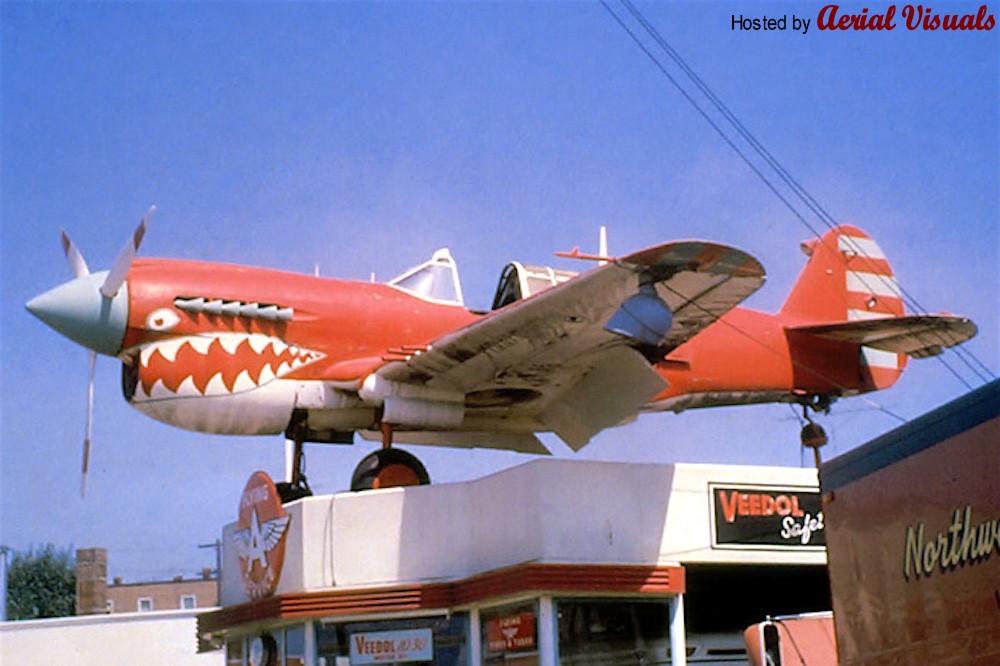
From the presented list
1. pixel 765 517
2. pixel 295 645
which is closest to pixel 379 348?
pixel 295 645

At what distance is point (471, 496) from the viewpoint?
13992 mm

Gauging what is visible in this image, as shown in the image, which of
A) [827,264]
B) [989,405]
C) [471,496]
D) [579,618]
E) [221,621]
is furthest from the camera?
[827,264]

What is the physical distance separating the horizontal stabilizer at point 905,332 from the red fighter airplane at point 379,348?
65 mm

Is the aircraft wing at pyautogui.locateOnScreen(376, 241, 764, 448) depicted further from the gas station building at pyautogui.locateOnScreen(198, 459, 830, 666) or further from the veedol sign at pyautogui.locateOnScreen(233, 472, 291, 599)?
the veedol sign at pyautogui.locateOnScreen(233, 472, 291, 599)

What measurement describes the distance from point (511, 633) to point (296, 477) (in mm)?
5781

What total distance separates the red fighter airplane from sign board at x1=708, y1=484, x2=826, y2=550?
7.49 feet

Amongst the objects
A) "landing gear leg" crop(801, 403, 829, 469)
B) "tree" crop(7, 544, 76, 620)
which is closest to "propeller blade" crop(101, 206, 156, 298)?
"landing gear leg" crop(801, 403, 829, 469)

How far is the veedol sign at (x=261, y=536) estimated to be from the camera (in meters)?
14.7

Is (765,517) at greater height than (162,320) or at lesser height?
lesser

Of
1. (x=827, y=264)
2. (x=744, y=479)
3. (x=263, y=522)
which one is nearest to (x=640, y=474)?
(x=744, y=479)

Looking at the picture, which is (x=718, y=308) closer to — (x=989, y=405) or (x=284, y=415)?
(x=284, y=415)

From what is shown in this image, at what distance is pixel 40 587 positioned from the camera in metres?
76.2

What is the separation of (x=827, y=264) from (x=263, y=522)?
494 inches

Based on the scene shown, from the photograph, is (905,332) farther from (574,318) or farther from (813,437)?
(574,318)
